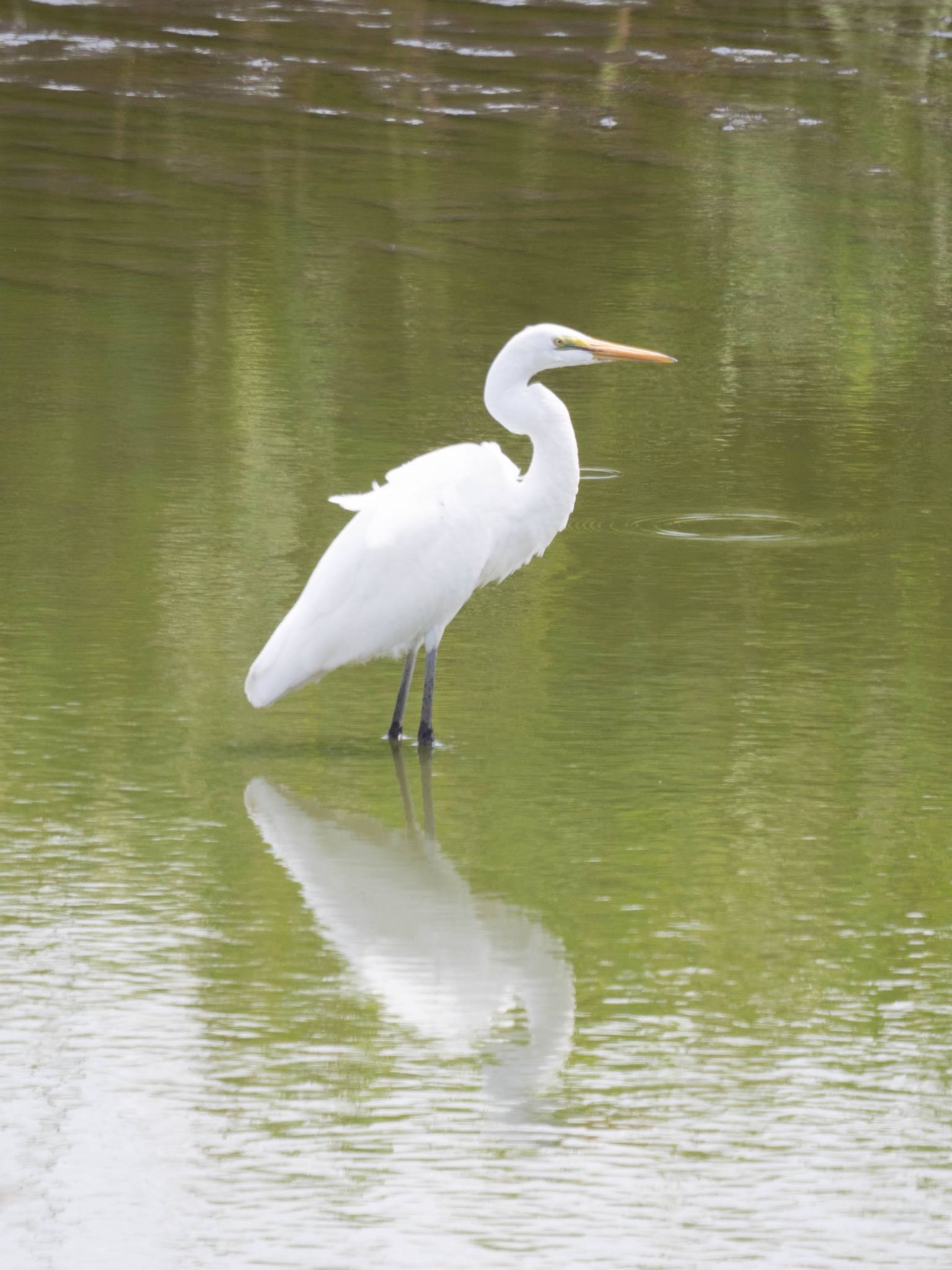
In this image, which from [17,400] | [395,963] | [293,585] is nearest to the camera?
[395,963]

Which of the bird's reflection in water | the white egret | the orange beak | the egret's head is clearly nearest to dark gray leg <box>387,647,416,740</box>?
the white egret

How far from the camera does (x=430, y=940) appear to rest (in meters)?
5.09

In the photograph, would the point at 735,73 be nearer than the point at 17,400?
No

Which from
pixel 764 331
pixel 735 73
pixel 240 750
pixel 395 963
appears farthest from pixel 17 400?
pixel 735 73

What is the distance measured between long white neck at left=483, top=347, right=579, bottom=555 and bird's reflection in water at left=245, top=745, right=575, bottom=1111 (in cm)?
103

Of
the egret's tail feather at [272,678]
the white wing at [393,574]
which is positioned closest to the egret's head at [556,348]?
the white wing at [393,574]

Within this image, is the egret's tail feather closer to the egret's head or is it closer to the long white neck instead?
the long white neck

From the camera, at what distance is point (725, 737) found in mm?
6434

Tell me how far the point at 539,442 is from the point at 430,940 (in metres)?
2.17

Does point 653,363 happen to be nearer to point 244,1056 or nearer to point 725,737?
point 725,737

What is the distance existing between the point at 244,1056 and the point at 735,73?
1632cm

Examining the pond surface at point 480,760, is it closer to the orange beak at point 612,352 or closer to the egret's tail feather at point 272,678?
the egret's tail feather at point 272,678

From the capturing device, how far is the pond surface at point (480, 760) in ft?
13.1

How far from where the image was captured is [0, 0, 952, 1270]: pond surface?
401 centimetres
